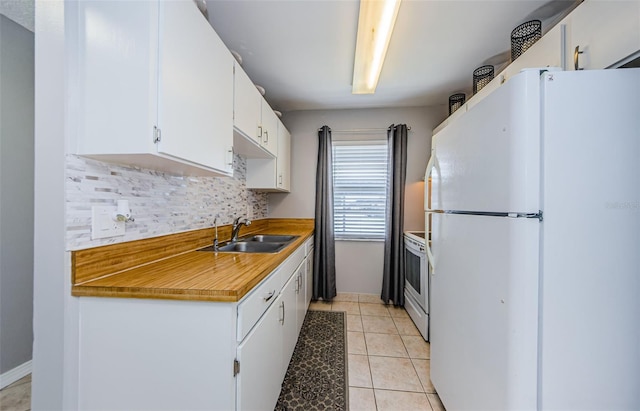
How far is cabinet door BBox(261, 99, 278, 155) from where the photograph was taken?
2.03m

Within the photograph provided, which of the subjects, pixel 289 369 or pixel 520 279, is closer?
pixel 520 279

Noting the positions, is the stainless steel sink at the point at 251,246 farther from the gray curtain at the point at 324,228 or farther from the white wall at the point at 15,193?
the white wall at the point at 15,193

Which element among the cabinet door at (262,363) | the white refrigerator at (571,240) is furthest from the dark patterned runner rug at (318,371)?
the white refrigerator at (571,240)

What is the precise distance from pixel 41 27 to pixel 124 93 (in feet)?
1.31

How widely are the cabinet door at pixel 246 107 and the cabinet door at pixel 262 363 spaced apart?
115 centimetres

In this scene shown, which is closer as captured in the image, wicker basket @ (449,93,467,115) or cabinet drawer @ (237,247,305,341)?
cabinet drawer @ (237,247,305,341)

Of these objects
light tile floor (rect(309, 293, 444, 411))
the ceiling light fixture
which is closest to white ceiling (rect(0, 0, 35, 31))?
the ceiling light fixture

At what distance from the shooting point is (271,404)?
3.91 feet

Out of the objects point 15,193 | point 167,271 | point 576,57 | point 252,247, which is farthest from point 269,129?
point 576,57

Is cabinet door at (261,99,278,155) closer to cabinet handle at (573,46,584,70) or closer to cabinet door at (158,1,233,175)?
cabinet door at (158,1,233,175)

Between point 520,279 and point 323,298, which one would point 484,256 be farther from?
point 323,298

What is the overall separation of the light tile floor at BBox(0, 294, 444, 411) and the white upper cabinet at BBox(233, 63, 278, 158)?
187 cm

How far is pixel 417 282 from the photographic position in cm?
237

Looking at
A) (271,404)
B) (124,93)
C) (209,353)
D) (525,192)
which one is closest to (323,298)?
(271,404)
